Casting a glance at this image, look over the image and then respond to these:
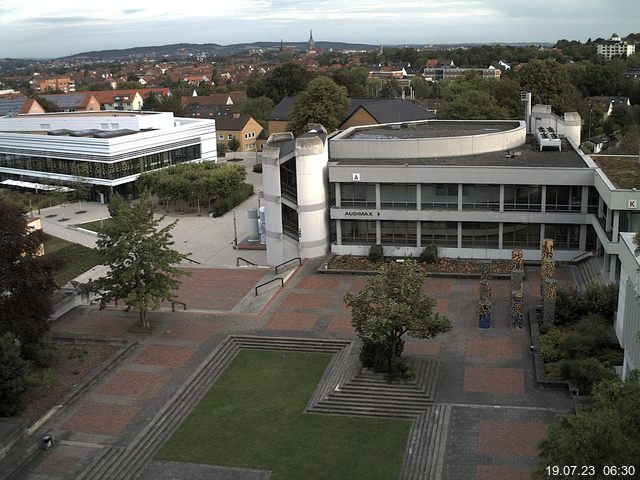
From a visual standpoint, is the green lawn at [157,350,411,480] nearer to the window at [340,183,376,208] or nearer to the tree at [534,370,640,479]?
the tree at [534,370,640,479]

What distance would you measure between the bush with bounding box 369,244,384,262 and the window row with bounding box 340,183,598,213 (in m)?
2.32

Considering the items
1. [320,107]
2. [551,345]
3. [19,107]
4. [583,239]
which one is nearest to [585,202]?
[583,239]

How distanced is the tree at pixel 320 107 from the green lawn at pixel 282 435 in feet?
161

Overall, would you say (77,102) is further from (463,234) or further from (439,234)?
(463,234)

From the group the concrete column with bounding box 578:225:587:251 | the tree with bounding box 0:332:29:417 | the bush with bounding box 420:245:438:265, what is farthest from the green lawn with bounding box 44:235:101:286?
the concrete column with bounding box 578:225:587:251

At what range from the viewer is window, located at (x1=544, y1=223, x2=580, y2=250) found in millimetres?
37156

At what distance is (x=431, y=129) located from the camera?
4956 centimetres

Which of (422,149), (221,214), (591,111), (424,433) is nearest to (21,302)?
(424,433)

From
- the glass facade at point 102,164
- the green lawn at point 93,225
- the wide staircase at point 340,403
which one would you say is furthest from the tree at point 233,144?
the wide staircase at point 340,403

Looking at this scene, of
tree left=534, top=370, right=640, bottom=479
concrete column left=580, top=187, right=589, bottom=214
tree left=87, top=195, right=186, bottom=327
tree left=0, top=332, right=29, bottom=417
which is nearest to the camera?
tree left=534, top=370, right=640, bottom=479

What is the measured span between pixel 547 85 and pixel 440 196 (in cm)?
4194

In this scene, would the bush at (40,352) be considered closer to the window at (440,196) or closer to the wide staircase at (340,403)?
the wide staircase at (340,403)

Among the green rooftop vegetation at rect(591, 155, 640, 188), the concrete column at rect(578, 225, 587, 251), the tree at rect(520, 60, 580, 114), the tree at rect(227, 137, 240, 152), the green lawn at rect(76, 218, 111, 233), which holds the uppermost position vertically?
the tree at rect(520, 60, 580, 114)

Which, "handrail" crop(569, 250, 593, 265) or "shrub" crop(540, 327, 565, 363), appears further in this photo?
"handrail" crop(569, 250, 593, 265)
